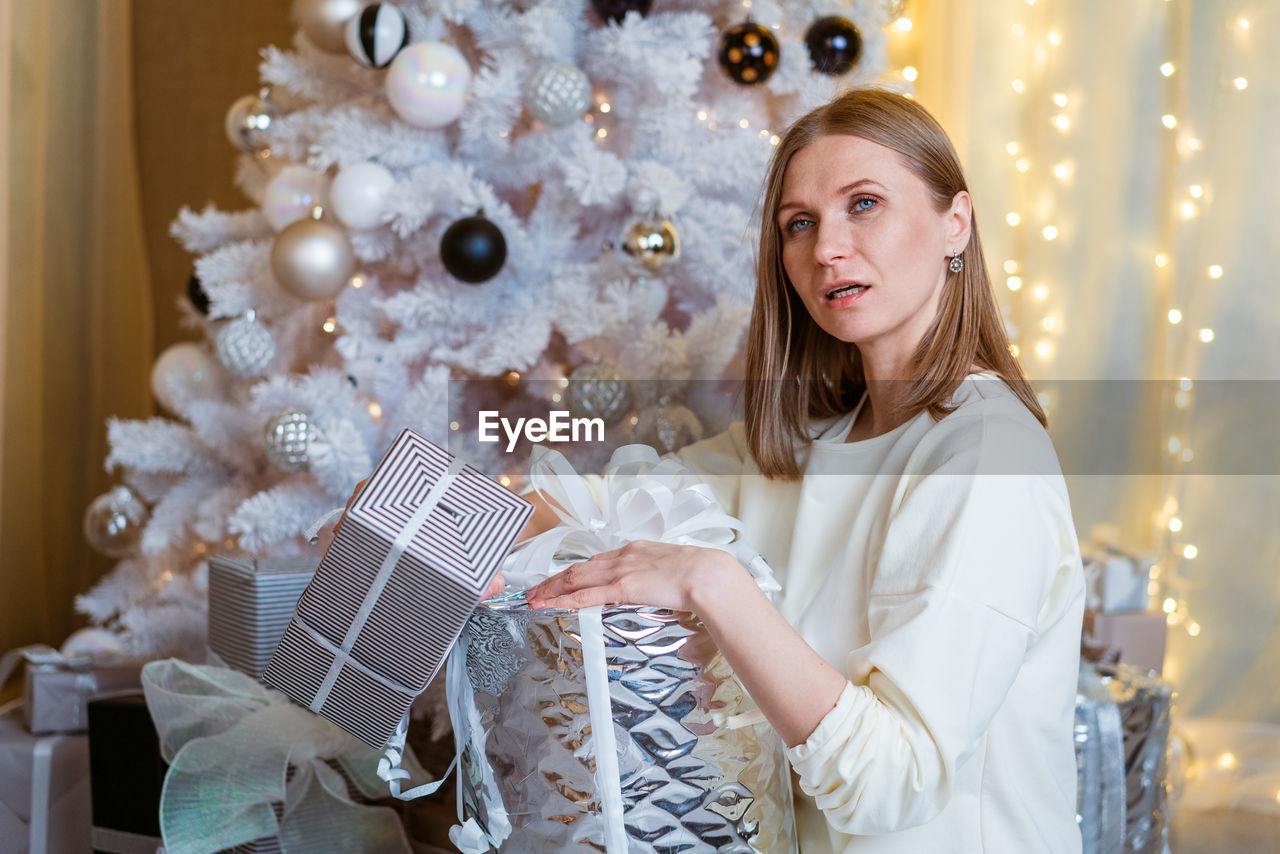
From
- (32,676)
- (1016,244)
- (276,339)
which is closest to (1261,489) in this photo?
(1016,244)

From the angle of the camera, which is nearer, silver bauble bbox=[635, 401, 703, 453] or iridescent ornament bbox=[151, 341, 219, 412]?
silver bauble bbox=[635, 401, 703, 453]

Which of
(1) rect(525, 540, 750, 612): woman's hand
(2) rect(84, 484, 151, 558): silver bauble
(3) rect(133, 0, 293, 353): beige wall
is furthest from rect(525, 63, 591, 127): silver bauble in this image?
(3) rect(133, 0, 293, 353): beige wall

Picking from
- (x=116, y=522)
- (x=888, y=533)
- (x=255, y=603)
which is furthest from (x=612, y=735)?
(x=116, y=522)

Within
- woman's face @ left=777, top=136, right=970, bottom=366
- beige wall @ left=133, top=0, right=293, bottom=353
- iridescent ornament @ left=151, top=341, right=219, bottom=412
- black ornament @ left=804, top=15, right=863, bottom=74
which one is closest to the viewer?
woman's face @ left=777, top=136, right=970, bottom=366

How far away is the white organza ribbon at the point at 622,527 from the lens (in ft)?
2.62

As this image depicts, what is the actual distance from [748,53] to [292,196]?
713 millimetres

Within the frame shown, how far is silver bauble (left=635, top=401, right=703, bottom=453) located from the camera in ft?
4.62

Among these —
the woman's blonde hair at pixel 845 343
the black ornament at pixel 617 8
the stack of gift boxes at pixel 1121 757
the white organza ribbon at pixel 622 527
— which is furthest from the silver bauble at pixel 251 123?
the stack of gift boxes at pixel 1121 757

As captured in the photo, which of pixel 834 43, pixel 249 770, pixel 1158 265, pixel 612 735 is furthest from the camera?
pixel 1158 265

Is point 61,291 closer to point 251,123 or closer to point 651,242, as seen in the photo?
point 251,123

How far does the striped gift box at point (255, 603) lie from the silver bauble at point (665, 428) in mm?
477

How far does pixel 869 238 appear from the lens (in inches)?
37.8

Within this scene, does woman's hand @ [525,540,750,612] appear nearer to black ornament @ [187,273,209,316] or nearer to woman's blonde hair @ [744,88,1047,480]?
woman's blonde hair @ [744,88,1047,480]

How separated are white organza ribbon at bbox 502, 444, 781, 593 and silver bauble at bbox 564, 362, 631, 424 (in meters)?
0.52
